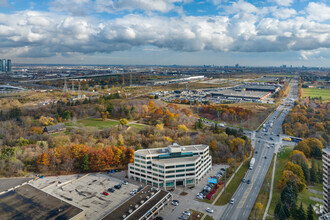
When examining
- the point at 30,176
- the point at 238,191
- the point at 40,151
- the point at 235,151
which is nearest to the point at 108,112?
the point at 40,151

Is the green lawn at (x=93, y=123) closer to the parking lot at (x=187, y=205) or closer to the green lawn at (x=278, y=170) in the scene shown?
the parking lot at (x=187, y=205)

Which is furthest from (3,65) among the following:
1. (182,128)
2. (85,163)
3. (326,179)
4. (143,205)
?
(326,179)

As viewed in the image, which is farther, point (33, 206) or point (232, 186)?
point (232, 186)

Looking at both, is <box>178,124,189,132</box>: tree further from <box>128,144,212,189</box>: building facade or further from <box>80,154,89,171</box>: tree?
<box>80,154,89,171</box>: tree

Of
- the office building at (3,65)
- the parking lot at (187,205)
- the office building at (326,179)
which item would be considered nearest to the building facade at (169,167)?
the parking lot at (187,205)

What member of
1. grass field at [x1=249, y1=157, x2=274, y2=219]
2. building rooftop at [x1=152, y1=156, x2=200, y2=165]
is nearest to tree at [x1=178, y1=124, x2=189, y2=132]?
building rooftop at [x1=152, y1=156, x2=200, y2=165]

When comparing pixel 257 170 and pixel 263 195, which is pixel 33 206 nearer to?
pixel 263 195

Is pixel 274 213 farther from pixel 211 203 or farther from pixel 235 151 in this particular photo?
pixel 235 151
